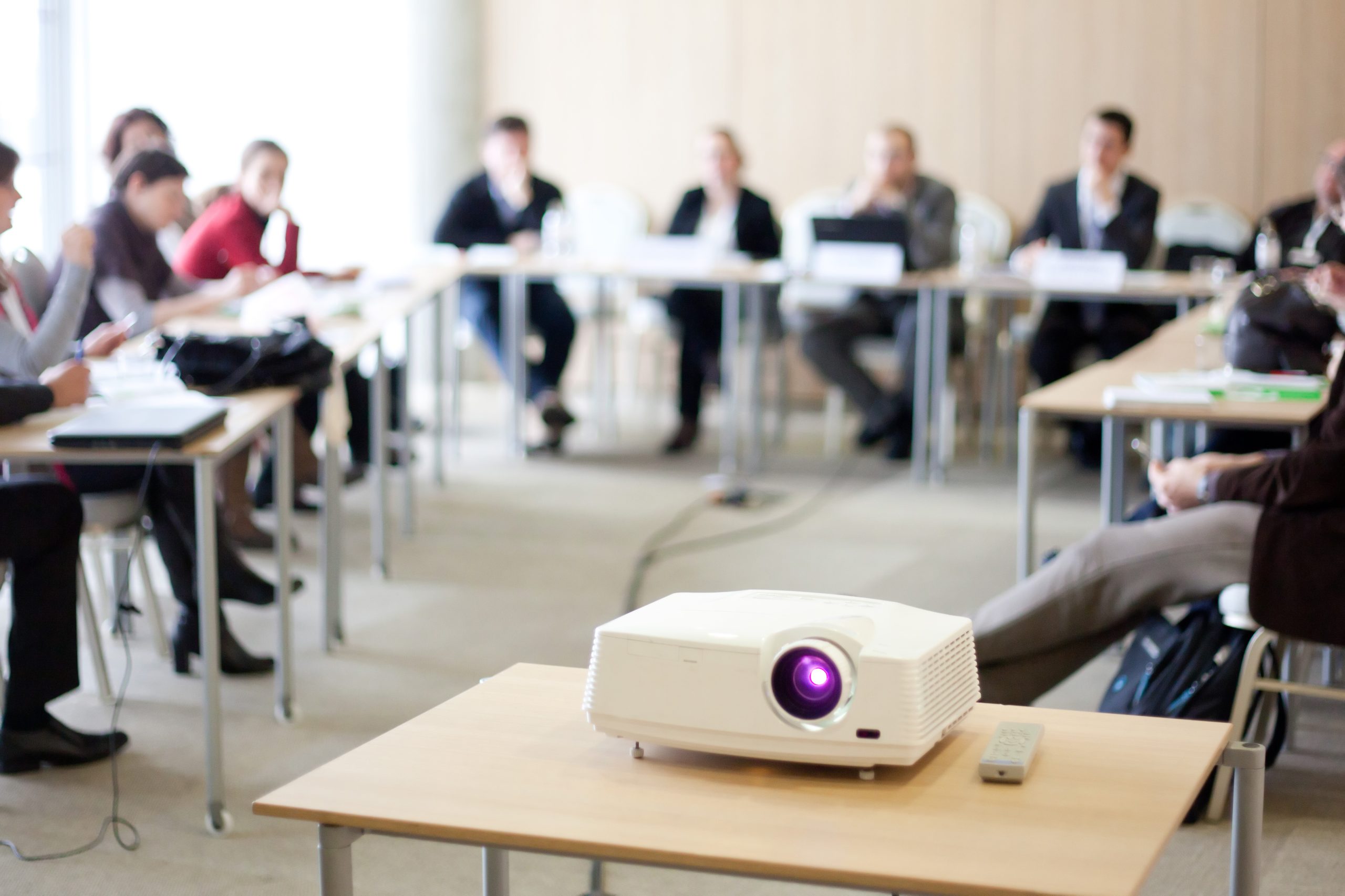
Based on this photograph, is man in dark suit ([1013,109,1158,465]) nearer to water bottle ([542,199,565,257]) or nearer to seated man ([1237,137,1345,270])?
seated man ([1237,137,1345,270])

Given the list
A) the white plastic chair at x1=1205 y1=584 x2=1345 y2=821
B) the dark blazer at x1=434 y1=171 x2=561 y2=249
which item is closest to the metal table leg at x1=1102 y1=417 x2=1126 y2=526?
the white plastic chair at x1=1205 y1=584 x2=1345 y2=821

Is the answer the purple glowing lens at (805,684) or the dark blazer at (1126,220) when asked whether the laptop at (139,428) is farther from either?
the dark blazer at (1126,220)

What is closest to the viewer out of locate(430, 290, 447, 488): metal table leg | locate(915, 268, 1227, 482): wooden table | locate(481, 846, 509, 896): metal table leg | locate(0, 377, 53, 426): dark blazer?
locate(481, 846, 509, 896): metal table leg

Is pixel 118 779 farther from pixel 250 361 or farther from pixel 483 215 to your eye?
pixel 483 215

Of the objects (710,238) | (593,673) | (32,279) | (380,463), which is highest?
(710,238)

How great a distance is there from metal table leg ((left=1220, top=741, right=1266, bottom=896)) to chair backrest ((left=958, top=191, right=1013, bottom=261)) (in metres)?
5.31

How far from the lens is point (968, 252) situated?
546 cm

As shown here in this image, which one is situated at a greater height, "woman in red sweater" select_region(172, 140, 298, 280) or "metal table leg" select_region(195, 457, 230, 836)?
"woman in red sweater" select_region(172, 140, 298, 280)

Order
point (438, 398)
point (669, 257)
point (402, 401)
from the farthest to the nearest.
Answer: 1. point (669, 257)
2. point (438, 398)
3. point (402, 401)

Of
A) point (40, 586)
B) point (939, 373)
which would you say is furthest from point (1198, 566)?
point (939, 373)

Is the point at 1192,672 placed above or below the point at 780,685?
below

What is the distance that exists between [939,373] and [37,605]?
3.56 meters

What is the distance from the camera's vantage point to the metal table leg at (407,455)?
460 cm

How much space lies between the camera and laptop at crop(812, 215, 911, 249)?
541 centimetres
